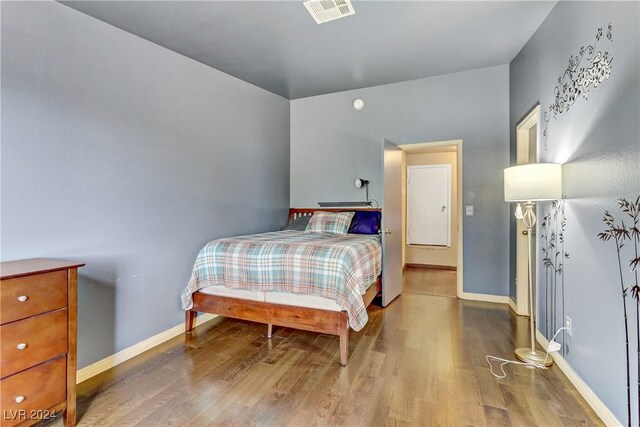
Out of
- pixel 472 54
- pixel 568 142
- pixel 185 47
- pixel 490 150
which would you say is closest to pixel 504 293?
pixel 490 150

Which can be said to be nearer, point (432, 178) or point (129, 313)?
point (129, 313)

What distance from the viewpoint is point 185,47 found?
9.50 feet

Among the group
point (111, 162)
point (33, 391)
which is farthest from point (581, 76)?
point (33, 391)

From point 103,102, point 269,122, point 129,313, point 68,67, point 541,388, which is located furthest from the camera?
point 269,122

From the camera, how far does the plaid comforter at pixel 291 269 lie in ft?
7.81

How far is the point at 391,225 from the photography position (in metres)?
3.80

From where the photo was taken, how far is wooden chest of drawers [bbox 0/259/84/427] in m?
1.45

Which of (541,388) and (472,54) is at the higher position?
(472,54)

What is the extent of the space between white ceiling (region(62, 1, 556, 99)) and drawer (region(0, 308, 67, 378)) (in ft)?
6.98

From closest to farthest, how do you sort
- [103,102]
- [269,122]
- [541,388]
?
1. [541,388]
2. [103,102]
3. [269,122]

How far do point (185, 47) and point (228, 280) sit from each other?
2.22 m

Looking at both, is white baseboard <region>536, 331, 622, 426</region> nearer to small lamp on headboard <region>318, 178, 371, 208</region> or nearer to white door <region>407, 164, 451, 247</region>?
small lamp on headboard <region>318, 178, 371, 208</region>

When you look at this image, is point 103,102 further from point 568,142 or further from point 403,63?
point 568,142

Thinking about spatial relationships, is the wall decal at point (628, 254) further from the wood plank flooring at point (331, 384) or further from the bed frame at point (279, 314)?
the bed frame at point (279, 314)
